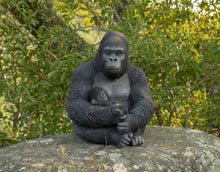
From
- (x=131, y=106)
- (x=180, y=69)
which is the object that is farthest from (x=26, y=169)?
(x=180, y=69)

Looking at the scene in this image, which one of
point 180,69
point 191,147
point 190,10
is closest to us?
point 191,147

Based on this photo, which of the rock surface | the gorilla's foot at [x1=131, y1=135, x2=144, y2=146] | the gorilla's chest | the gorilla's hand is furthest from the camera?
the gorilla's chest

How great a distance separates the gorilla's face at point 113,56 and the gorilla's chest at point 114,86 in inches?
4.4

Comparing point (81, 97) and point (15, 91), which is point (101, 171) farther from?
point (15, 91)

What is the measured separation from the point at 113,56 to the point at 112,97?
0.42 meters

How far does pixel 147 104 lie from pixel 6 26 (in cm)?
231

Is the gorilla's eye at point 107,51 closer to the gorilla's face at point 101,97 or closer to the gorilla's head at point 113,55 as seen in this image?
the gorilla's head at point 113,55

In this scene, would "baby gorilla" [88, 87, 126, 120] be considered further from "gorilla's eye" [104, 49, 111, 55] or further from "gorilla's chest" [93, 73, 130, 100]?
"gorilla's eye" [104, 49, 111, 55]

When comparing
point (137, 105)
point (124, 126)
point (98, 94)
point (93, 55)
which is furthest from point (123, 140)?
point (93, 55)

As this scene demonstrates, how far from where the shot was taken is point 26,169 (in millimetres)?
2463

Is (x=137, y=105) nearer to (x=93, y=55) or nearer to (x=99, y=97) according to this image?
(x=99, y=97)

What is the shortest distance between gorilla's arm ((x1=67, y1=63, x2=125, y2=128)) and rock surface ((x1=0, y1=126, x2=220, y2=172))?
253 mm

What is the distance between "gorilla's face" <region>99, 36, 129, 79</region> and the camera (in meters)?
3.06

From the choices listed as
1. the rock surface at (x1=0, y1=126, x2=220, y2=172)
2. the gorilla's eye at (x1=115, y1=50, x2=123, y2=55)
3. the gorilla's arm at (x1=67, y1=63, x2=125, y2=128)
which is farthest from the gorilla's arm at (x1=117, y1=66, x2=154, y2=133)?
the gorilla's eye at (x1=115, y1=50, x2=123, y2=55)
